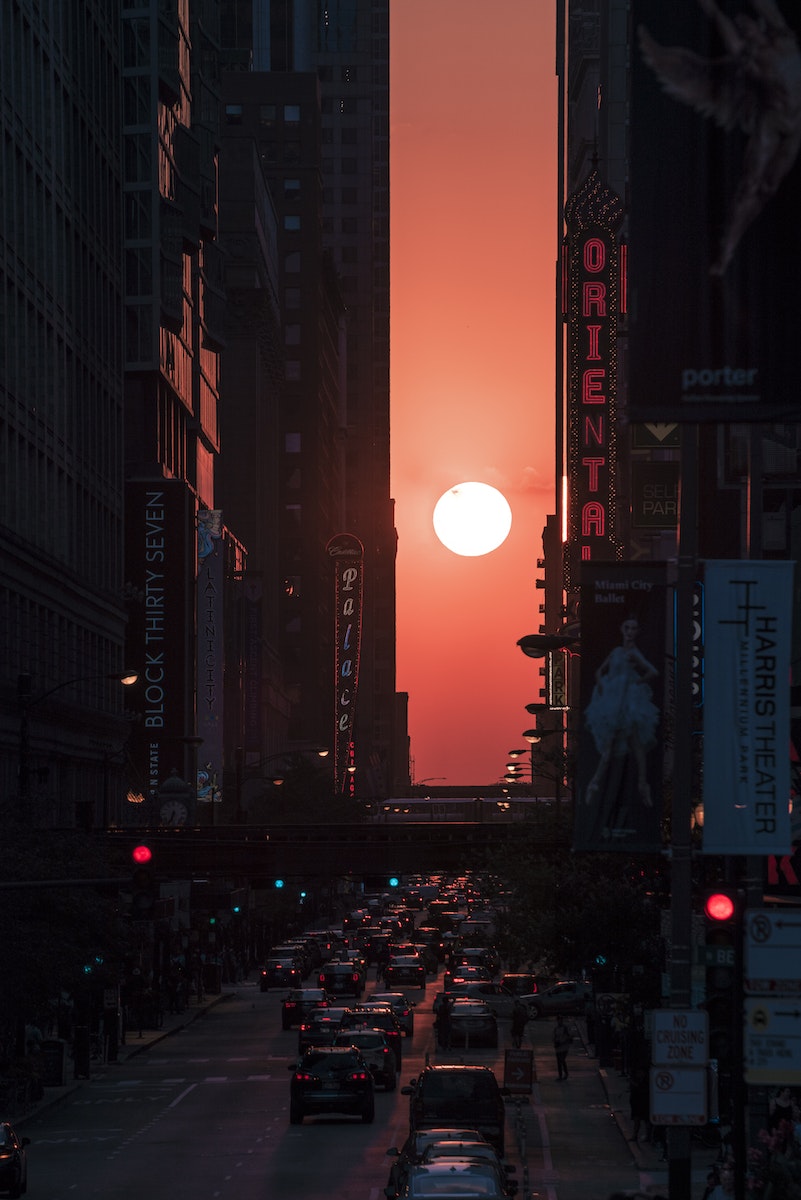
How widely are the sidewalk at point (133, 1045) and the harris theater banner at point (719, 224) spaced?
117 feet

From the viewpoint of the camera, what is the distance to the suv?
40594 millimetres

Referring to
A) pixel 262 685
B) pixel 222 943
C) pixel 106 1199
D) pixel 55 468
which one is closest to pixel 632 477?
pixel 55 468

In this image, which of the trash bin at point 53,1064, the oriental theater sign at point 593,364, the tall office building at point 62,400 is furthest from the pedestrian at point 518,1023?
the oriental theater sign at point 593,364

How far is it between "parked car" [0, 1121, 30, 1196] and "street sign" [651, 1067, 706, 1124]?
55.0ft

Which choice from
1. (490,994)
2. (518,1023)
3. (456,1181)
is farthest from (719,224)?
(490,994)

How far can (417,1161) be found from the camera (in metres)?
31.6

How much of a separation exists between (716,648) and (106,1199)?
19.6m

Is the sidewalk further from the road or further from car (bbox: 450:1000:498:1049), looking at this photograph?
car (bbox: 450:1000:498:1049)

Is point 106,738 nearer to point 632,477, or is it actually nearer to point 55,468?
point 55,468

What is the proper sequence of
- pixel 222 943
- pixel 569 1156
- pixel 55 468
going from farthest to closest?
pixel 222 943, pixel 55 468, pixel 569 1156

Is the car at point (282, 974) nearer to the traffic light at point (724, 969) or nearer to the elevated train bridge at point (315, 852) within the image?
the elevated train bridge at point (315, 852)

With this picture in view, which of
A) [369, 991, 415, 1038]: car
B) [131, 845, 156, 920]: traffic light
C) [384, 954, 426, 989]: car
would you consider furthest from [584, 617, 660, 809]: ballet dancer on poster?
[384, 954, 426, 989]: car

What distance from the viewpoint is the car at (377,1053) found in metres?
56.3

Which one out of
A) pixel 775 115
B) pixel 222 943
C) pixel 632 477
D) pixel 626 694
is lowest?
pixel 222 943
